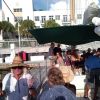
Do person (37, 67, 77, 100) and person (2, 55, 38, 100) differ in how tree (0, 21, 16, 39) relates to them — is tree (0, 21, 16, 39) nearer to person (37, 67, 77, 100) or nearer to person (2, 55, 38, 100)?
person (2, 55, 38, 100)

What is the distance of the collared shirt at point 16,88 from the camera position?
7168 millimetres

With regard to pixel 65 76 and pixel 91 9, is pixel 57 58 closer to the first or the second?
pixel 91 9

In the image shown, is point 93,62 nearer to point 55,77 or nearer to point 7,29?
point 55,77

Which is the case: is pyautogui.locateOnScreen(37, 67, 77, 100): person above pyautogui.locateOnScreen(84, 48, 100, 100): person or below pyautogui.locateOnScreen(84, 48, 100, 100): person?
above

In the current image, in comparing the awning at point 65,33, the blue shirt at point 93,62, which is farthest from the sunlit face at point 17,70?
the blue shirt at point 93,62

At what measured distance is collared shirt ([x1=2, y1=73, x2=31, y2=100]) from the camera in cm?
717

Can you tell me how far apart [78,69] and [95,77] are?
3.53 meters

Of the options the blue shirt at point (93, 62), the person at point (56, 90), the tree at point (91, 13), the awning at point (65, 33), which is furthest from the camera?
the blue shirt at point (93, 62)

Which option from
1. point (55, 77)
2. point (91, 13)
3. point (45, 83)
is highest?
point (91, 13)

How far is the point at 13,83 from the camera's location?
7172 mm

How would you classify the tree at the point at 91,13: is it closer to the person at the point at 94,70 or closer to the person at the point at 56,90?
the person at the point at 94,70

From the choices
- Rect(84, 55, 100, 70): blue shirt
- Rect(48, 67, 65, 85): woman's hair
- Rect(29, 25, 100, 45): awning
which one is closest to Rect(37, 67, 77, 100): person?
Rect(48, 67, 65, 85): woman's hair

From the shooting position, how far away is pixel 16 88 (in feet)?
23.5

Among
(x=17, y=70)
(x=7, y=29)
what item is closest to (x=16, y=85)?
(x=17, y=70)
